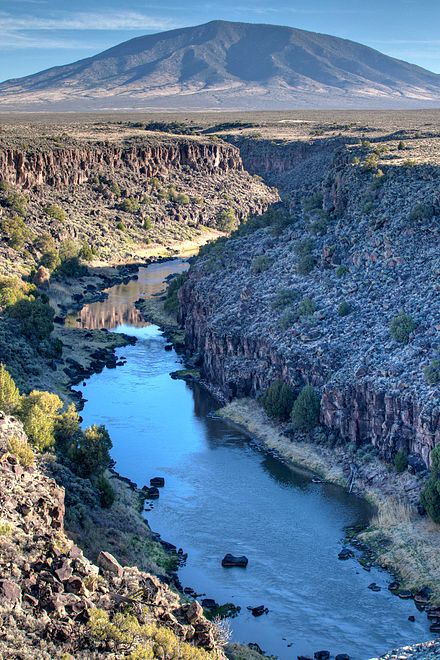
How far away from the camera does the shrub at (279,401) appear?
208 feet

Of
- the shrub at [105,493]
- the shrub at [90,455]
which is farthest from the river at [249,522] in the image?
the shrub at [90,455]

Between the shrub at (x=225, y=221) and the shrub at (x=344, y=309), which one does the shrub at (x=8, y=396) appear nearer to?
the shrub at (x=344, y=309)

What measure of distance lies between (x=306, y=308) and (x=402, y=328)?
395 inches

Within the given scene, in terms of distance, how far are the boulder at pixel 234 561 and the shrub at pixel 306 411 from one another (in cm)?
1502

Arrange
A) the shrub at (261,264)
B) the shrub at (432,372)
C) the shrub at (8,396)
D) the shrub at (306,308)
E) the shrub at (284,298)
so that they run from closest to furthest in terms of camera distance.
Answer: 1. the shrub at (8,396)
2. the shrub at (432,372)
3. the shrub at (306,308)
4. the shrub at (284,298)
5. the shrub at (261,264)

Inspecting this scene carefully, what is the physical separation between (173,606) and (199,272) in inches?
2134

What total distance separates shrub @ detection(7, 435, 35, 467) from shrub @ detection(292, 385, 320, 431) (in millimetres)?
21131

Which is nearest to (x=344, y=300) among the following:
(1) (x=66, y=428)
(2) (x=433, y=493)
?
(2) (x=433, y=493)

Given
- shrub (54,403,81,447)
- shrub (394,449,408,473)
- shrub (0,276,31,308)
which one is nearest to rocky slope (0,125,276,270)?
shrub (0,276,31,308)

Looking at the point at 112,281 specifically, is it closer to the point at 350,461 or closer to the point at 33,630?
the point at 350,461

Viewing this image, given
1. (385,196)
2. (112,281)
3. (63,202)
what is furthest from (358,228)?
(63,202)

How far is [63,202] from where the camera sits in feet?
417

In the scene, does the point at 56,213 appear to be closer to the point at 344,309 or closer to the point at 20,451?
the point at 344,309

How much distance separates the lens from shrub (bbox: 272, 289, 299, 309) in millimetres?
73312
